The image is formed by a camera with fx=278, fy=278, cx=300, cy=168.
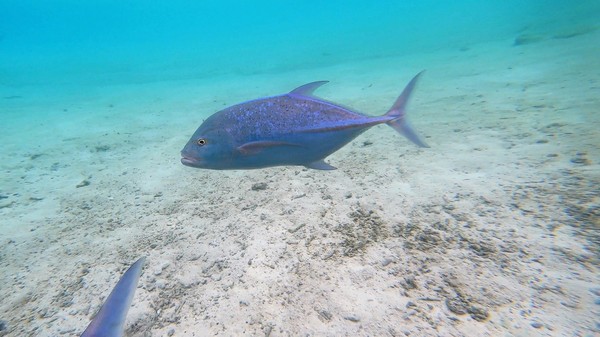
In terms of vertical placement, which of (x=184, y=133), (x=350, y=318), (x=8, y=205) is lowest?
(x=350, y=318)

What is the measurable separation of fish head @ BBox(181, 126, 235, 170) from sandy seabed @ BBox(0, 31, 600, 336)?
121 centimetres

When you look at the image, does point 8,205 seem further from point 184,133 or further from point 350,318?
point 350,318

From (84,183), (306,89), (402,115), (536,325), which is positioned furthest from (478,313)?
(84,183)

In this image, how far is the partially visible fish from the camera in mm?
1187

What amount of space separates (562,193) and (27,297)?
5321mm

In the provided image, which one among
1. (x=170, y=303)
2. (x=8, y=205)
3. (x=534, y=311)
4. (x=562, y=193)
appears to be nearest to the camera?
(x=534, y=311)

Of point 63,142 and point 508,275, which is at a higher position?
point 63,142

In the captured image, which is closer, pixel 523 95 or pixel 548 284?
pixel 548 284

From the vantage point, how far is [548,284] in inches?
79.3

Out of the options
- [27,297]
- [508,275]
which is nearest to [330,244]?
[508,275]

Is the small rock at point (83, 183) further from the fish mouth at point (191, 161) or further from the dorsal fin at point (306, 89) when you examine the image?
the dorsal fin at point (306, 89)

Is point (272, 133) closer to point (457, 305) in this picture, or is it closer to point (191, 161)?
point (191, 161)

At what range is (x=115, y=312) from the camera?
4.07 feet

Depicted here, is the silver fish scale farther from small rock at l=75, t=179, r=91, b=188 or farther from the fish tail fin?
small rock at l=75, t=179, r=91, b=188
